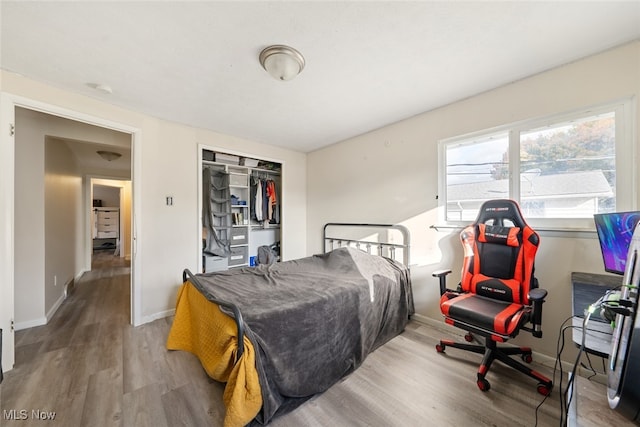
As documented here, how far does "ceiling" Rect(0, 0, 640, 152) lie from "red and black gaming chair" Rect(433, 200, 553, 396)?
1202 millimetres

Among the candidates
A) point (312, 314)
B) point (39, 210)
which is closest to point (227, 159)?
point (39, 210)

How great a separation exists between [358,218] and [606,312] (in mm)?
2570

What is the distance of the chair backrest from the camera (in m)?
1.78

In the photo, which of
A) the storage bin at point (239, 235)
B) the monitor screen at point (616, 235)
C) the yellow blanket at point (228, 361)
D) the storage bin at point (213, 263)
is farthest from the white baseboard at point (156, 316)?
the monitor screen at point (616, 235)

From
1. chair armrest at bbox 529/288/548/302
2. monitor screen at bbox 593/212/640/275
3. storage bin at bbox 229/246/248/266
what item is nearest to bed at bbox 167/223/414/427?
chair armrest at bbox 529/288/548/302

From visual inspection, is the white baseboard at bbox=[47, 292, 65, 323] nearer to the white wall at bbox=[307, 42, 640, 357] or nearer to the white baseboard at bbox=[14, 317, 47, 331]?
the white baseboard at bbox=[14, 317, 47, 331]

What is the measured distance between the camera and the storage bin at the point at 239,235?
3668 millimetres

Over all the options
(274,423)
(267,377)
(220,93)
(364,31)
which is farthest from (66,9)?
(274,423)

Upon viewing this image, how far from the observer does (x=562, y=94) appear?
6.03ft

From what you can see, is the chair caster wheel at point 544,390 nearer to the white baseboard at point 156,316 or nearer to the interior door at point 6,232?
the white baseboard at point 156,316

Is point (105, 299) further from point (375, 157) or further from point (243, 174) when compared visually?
point (375, 157)

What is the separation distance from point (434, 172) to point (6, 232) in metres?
3.95

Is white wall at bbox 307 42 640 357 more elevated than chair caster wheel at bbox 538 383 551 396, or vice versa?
white wall at bbox 307 42 640 357

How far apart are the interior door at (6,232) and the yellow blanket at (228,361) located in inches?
57.6
